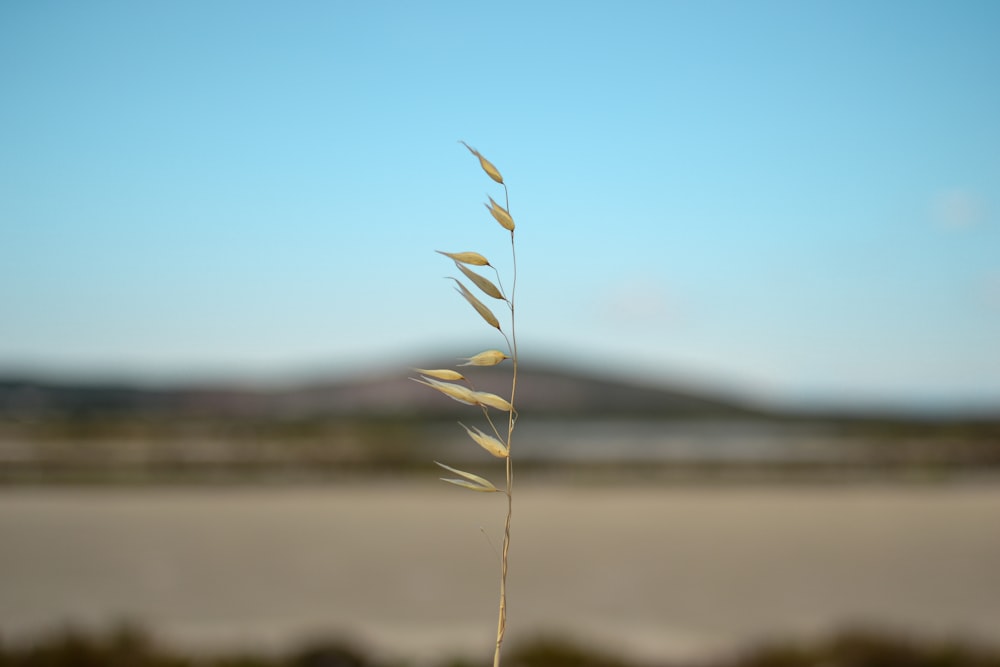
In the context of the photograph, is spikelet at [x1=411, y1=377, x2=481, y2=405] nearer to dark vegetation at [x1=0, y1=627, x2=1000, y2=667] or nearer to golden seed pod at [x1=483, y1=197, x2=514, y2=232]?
golden seed pod at [x1=483, y1=197, x2=514, y2=232]

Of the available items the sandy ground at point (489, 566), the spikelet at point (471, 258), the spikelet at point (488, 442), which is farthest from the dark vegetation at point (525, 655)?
the spikelet at point (471, 258)

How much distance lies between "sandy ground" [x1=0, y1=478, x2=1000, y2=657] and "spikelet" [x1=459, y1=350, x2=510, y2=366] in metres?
4.47

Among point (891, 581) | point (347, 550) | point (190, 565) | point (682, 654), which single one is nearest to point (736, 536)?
point (891, 581)

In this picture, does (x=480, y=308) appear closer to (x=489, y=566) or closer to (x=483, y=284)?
(x=483, y=284)

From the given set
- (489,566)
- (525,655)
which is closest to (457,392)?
(525,655)

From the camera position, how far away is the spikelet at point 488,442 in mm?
675

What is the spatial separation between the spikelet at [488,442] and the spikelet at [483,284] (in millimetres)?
100

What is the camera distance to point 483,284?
0.68 metres

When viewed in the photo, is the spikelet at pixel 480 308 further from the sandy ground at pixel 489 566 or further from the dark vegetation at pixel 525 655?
the sandy ground at pixel 489 566

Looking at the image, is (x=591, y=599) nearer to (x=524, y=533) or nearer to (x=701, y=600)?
(x=701, y=600)

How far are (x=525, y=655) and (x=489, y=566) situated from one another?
4164mm

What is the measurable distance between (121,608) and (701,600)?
4544mm

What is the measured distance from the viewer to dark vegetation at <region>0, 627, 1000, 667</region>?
429 centimetres

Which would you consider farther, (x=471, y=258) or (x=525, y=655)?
(x=525, y=655)
